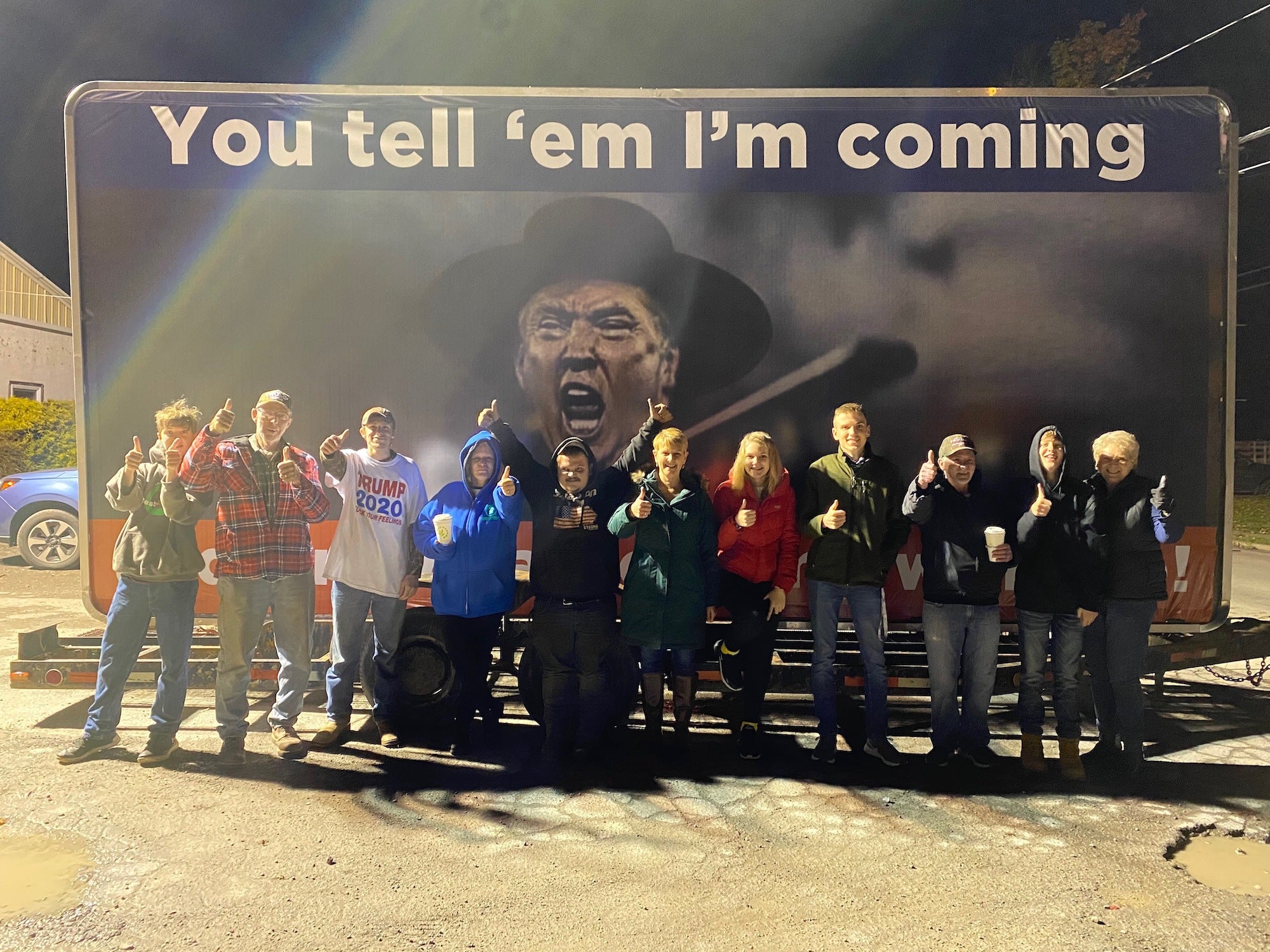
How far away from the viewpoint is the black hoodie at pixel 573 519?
434cm

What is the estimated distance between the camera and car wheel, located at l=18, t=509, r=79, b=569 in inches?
375

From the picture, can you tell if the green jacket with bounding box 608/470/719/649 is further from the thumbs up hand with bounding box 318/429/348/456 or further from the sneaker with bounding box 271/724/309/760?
the sneaker with bounding box 271/724/309/760

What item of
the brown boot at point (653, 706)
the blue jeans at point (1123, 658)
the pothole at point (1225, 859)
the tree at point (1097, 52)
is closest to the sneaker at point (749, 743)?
the brown boot at point (653, 706)

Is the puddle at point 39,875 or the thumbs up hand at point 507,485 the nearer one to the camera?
the puddle at point 39,875

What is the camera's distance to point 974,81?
→ 20.9 meters

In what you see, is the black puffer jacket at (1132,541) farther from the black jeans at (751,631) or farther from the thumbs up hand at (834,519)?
the black jeans at (751,631)

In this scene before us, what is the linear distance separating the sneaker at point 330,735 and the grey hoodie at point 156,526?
1.02 meters

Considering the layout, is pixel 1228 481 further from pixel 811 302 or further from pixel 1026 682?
pixel 811 302

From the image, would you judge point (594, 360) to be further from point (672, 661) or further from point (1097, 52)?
point (1097, 52)

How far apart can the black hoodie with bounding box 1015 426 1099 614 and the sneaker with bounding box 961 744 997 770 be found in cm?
75

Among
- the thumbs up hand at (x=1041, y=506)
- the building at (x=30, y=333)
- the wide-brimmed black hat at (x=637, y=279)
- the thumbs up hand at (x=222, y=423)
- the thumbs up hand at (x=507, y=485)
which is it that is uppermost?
the building at (x=30, y=333)

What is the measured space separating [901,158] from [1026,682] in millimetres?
2763

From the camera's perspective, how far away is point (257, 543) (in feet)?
14.3

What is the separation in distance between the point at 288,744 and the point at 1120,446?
4.29 metres
